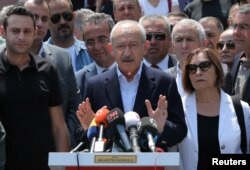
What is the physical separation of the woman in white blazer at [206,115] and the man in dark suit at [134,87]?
0.29 metres

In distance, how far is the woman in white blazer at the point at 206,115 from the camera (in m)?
6.39

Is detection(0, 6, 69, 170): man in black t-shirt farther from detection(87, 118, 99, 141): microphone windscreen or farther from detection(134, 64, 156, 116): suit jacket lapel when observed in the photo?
detection(87, 118, 99, 141): microphone windscreen

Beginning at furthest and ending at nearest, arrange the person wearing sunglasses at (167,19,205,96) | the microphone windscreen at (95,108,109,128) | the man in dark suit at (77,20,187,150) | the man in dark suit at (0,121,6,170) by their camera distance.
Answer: the person wearing sunglasses at (167,19,205,96) → the man in dark suit at (77,20,187,150) → the man in dark suit at (0,121,6,170) → the microphone windscreen at (95,108,109,128)

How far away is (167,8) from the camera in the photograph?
10.6 meters

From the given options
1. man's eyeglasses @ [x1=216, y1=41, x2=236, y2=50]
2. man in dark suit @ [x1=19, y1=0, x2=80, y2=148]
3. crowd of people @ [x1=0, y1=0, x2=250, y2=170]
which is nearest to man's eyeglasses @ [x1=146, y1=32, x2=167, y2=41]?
man's eyeglasses @ [x1=216, y1=41, x2=236, y2=50]

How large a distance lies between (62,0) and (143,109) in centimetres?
316

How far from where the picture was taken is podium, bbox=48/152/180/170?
14.1 ft

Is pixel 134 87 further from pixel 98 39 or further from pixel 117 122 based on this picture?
pixel 98 39

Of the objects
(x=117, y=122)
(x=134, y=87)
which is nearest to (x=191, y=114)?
(x=134, y=87)

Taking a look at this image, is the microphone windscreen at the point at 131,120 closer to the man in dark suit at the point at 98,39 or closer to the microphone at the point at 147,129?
the microphone at the point at 147,129

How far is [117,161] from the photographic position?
14.1 ft

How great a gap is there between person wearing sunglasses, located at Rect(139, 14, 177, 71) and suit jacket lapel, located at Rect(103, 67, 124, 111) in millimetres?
1803

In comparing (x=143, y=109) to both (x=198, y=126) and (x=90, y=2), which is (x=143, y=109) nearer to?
(x=198, y=126)

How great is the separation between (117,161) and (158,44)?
3985 mm
